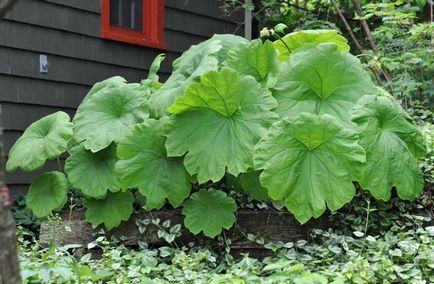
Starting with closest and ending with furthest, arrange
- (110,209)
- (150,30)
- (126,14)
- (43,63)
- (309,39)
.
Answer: (110,209) < (309,39) < (43,63) < (126,14) < (150,30)

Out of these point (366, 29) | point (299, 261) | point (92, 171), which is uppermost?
point (366, 29)

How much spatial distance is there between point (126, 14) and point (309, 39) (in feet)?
6.96

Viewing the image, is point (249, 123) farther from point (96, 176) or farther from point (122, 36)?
point (122, 36)

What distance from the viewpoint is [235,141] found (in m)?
3.12

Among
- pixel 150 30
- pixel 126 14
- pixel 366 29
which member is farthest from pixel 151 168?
pixel 366 29

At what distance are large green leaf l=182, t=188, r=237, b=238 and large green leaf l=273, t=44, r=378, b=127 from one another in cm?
57

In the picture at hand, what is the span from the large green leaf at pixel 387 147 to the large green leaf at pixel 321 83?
0.45ft

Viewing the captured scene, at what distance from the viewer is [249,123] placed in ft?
10.4

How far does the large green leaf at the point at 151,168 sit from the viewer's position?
10.6 feet

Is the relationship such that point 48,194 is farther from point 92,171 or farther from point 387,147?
point 387,147

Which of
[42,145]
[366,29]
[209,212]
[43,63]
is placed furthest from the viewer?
[366,29]

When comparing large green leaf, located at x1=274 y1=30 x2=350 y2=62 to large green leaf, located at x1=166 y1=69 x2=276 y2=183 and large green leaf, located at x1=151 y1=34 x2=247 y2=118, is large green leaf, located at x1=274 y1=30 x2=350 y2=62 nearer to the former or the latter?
large green leaf, located at x1=151 y1=34 x2=247 y2=118


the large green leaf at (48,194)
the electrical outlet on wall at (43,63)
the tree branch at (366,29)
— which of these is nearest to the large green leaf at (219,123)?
the large green leaf at (48,194)

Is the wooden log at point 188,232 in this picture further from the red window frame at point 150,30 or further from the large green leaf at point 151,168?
the red window frame at point 150,30
